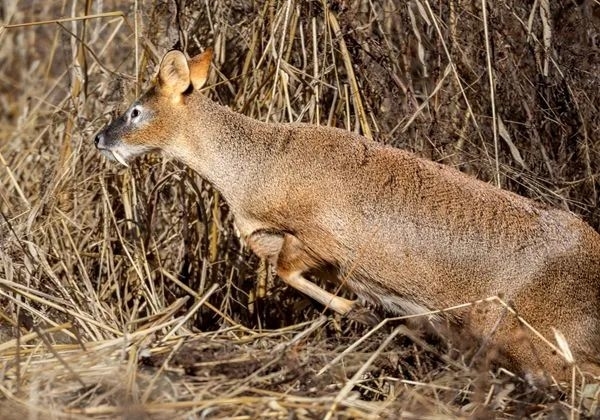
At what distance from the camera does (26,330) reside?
202 inches

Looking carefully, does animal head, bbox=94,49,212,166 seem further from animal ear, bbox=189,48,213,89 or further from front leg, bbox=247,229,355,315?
front leg, bbox=247,229,355,315

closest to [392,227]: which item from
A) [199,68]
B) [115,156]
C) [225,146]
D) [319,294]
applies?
[319,294]

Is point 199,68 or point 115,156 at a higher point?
point 199,68

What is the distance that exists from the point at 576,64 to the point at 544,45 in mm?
195

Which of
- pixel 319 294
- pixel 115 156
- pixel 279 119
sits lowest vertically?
pixel 319 294

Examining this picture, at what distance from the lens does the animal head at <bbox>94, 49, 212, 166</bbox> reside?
5352mm

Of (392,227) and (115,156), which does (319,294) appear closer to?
(392,227)

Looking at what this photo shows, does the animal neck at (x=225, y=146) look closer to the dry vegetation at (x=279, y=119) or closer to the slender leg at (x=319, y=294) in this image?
the slender leg at (x=319, y=294)

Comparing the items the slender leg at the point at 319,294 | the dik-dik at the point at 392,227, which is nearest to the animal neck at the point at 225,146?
the dik-dik at the point at 392,227

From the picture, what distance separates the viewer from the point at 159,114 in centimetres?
539

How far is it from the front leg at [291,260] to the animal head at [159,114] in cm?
68

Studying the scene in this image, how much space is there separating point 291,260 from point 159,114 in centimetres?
100

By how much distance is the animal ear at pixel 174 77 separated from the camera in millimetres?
5328

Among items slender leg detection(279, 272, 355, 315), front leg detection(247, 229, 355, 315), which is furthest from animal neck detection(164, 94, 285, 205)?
slender leg detection(279, 272, 355, 315)
